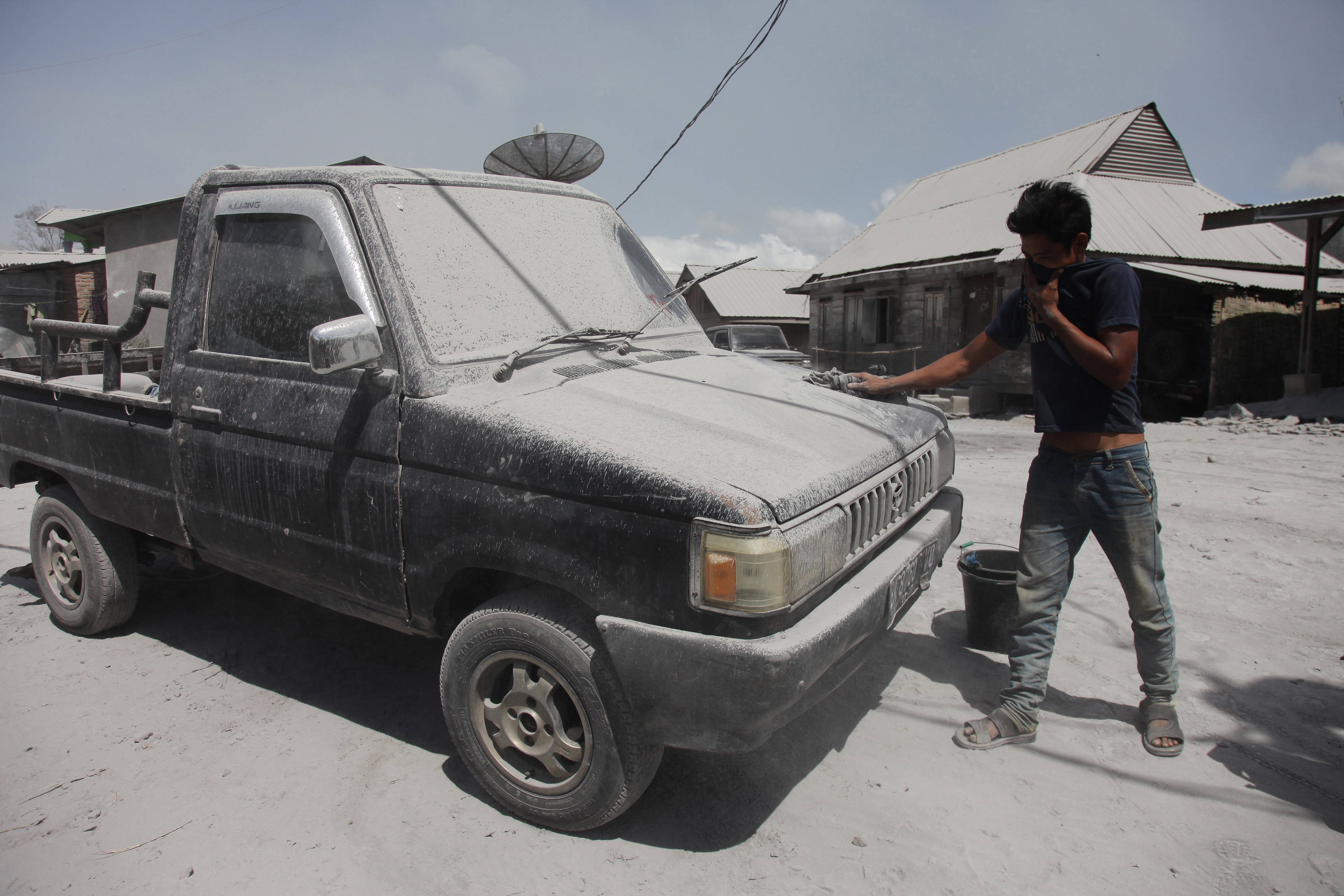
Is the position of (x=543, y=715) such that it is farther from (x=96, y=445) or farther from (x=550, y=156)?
(x=550, y=156)

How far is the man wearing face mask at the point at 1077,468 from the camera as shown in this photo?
271 cm

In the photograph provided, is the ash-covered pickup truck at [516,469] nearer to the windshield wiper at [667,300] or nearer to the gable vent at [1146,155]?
the windshield wiper at [667,300]

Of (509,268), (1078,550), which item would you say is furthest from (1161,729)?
(509,268)

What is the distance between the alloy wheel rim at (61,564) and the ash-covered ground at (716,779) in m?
0.24

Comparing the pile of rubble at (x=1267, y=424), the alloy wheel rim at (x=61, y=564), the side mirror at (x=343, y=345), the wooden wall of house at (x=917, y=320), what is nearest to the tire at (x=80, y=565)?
the alloy wheel rim at (x=61, y=564)

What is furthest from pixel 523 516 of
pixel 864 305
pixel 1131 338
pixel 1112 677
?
pixel 864 305

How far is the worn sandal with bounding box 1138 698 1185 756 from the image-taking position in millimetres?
2801

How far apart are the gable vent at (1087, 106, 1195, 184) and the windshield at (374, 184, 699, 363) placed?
1804 cm

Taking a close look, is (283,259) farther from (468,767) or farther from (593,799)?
(593,799)

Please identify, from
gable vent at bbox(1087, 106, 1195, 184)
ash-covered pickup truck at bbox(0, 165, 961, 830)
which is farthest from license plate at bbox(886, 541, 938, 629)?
gable vent at bbox(1087, 106, 1195, 184)

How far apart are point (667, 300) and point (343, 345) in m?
1.69

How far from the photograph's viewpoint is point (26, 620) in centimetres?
418

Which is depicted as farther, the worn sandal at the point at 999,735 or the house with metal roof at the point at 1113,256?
the house with metal roof at the point at 1113,256

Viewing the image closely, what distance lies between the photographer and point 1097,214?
51.3 feet
